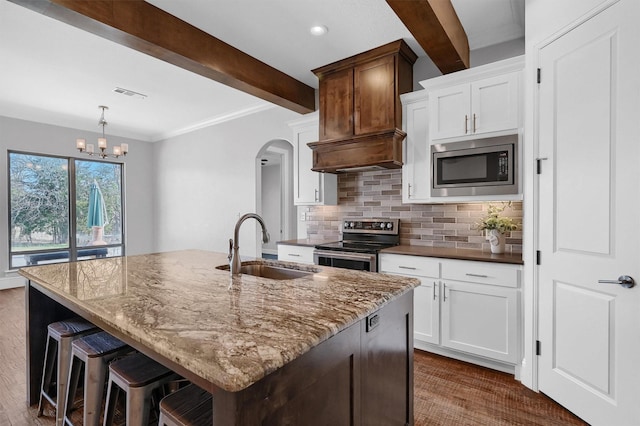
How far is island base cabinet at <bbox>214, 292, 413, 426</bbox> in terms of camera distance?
846 millimetres

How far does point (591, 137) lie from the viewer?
1896mm

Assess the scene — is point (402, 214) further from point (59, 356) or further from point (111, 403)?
point (59, 356)

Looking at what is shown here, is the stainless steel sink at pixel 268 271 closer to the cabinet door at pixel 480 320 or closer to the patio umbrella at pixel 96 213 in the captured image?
the cabinet door at pixel 480 320

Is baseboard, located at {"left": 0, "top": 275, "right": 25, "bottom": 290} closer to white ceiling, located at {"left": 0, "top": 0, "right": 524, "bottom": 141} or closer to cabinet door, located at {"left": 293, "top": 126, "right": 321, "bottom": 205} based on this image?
white ceiling, located at {"left": 0, "top": 0, "right": 524, "bottom": 141}

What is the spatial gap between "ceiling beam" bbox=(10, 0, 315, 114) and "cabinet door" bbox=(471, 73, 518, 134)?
2034 mm

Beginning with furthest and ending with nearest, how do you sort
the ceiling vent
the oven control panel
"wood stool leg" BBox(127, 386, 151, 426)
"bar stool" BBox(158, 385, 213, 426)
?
the ceiling vent → the oven control panel → "wood stool leg" BBox(127, 386, 151, 426) → "bar stool" BBox(158, 385, 213, 426)

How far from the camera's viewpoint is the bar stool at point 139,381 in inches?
51.1

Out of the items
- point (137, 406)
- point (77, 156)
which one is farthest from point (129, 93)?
point (137, 406)

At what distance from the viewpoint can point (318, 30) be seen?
285cm

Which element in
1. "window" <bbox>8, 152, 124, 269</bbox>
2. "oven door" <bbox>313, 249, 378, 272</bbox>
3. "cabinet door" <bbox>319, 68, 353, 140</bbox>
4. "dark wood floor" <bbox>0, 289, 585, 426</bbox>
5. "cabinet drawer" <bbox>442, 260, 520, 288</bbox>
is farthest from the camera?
"window" <bbox>8, 152, 124, 269</bbox>

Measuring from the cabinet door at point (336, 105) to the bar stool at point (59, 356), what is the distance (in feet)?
8.81

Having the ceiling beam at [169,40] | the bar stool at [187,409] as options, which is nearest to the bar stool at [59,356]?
the bar stool at [187,409]

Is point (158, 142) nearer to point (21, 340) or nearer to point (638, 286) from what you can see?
point (21, 340)

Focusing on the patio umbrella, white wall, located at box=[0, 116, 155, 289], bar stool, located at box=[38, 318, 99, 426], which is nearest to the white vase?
bar stool, located at box=[38, 318, 99, 426]
